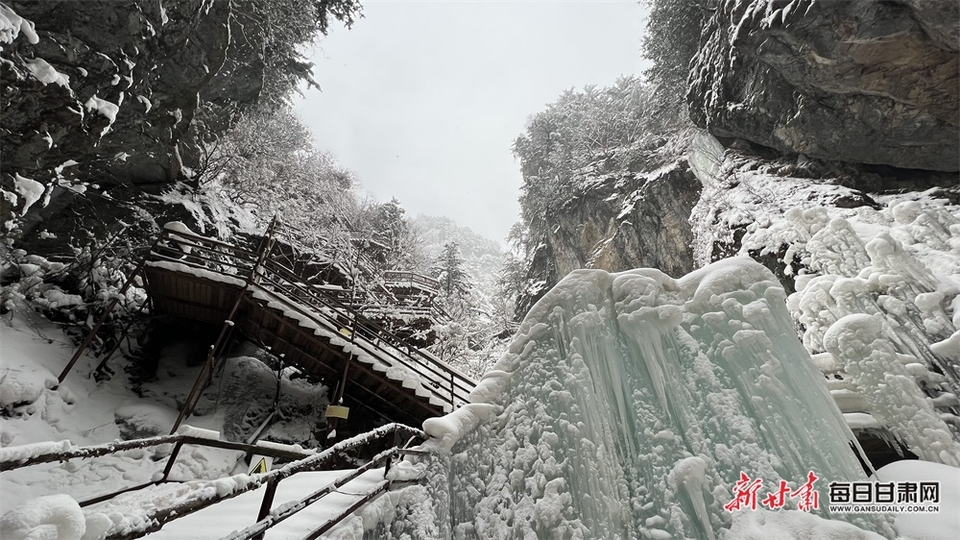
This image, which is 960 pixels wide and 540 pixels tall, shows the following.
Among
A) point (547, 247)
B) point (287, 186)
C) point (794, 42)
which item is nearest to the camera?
point (794, 42)

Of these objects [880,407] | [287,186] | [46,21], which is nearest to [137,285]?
[46,21]

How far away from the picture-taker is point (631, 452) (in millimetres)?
3432

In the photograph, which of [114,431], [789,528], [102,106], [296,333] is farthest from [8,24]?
[789,528]

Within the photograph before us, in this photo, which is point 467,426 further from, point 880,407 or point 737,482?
point 880,407

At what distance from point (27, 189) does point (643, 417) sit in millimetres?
8653

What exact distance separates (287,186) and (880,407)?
56.9 feet

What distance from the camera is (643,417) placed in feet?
11.6

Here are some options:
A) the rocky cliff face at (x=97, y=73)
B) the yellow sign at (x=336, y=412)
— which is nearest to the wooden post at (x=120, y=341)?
the rocky cliff face at (x=97, y=73)

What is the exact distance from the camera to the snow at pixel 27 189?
18.7 ft

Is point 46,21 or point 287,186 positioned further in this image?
point 287,186

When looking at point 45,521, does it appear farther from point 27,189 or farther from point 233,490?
point 27,189

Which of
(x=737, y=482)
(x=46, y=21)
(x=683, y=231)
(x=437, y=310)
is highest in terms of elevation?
(x=683, y=231)

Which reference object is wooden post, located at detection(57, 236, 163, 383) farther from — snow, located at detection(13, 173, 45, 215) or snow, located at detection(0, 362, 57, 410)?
snow, located at detection(13, 173, 45, 215)

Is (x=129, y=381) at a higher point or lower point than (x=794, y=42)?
lower
